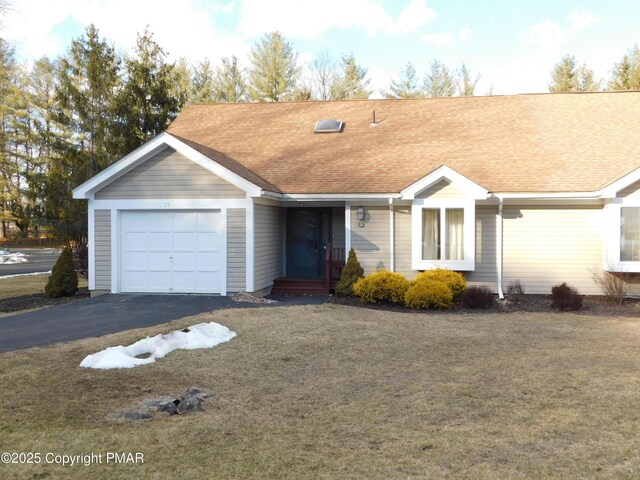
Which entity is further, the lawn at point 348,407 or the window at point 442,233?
the window at point 442,233

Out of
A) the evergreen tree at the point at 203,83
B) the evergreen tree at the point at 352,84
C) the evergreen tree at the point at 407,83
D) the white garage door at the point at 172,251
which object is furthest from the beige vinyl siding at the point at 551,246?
the evergreen tree at the point at 203,83

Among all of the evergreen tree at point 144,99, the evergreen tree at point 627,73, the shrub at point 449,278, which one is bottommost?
the shrub at point 449,278

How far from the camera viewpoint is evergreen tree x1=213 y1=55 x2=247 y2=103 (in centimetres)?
3816

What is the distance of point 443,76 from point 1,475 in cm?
3964

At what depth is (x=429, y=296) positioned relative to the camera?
12.5m

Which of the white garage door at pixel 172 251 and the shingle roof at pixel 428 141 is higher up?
the shingle roof at pixel 428 141

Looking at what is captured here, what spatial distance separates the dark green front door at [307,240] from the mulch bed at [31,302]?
589 cm

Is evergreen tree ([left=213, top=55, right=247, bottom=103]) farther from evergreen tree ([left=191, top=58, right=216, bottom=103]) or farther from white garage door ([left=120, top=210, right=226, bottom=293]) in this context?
white garage door ([left=120, top=210, right=226, bottom=293])

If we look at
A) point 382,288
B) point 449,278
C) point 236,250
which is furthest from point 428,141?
point 236,250

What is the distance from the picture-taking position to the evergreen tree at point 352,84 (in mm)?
37750

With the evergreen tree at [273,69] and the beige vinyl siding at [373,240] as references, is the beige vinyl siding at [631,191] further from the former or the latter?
the evergreen tree at [273,69]

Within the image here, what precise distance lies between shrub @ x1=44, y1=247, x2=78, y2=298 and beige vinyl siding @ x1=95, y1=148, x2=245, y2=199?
96.3 inches

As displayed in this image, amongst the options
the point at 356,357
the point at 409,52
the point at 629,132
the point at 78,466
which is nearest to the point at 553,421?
the point at 356,357

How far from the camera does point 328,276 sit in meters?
15.0
